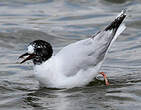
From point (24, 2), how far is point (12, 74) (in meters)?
6.74

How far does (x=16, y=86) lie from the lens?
977 centimetres

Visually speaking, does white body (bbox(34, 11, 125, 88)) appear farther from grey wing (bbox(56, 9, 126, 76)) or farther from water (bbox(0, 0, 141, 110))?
water (bbox(0, 0, 141, 110))

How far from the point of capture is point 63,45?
13.1m

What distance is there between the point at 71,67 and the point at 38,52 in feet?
2.19

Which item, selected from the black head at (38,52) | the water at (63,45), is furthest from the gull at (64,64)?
the water at (63,45)

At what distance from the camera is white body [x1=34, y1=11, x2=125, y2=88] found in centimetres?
927

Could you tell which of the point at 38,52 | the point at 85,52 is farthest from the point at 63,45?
the point at 38,52

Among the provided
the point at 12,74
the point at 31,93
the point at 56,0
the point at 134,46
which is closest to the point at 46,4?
the point at 56,0

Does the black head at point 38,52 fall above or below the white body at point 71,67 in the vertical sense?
above

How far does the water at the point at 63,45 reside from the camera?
8.78 meters

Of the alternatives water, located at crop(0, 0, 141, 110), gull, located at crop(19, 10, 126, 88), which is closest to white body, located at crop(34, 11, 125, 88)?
gull, located at crop(19, 10, 126, 88)

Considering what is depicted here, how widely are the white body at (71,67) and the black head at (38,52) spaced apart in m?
0.09

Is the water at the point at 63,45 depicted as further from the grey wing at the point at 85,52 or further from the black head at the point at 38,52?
the black head at the point at 38,52

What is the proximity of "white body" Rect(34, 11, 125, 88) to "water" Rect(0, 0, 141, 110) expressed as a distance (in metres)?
0.18
